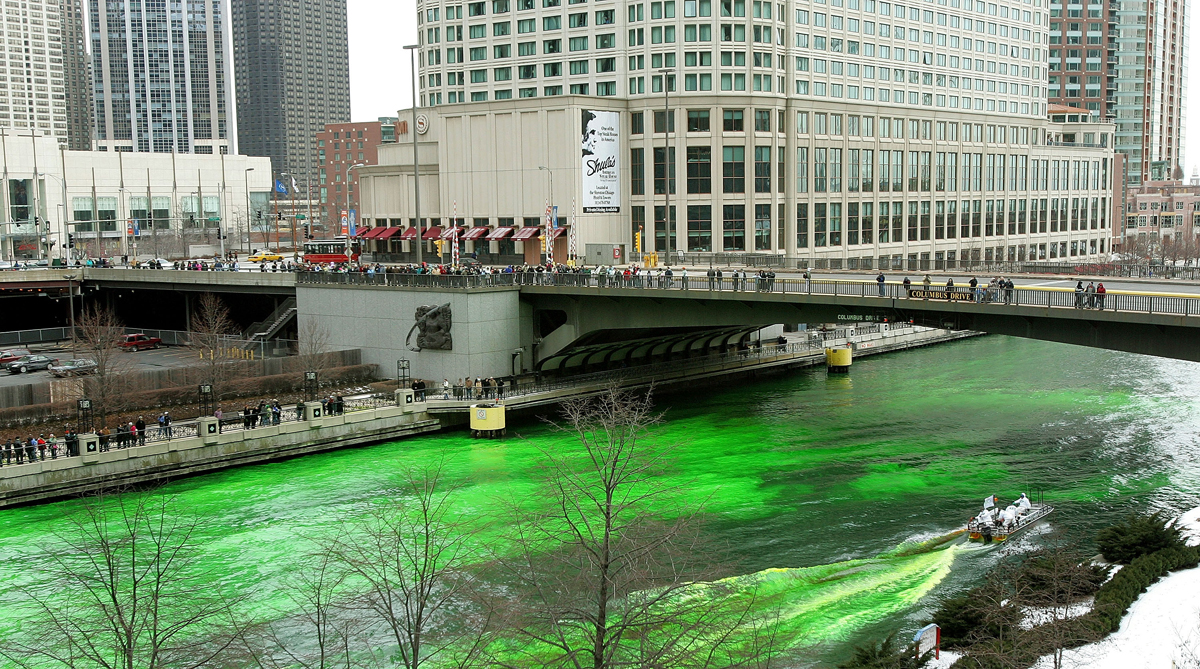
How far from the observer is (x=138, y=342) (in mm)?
78250

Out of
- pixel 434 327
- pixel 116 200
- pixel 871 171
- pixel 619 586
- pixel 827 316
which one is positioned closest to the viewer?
pixel 619 586

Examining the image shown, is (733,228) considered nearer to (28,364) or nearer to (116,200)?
(28,364)

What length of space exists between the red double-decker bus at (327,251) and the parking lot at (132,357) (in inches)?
591

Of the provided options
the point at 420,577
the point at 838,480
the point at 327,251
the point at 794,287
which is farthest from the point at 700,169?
the point at 420,577

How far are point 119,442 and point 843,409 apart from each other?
35.5m

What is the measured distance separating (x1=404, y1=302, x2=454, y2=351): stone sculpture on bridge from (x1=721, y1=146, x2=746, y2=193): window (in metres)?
37.0

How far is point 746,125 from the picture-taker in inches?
3595

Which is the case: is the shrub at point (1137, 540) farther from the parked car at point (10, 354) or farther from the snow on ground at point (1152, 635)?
the parked car at point (10, 354)

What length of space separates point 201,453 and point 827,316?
28395 mm

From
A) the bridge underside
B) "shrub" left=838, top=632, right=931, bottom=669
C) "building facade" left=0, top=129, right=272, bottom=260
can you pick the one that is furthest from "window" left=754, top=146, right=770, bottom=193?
"shrub" left=838, top=632, right=931, bottom=669

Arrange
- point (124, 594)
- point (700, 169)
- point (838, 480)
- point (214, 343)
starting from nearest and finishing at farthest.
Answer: point (124, 594) < point (838, 480) < point (214, 343) < point (700, 169)

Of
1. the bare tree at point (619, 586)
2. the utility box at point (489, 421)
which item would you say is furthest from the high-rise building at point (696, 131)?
the bare tree at point (619, 586)

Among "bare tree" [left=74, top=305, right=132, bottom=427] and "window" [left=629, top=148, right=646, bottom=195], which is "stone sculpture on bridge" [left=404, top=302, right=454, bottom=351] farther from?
"window" [left=629, top=148, right=646, bottom=195]

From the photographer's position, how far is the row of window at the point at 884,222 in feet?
303
